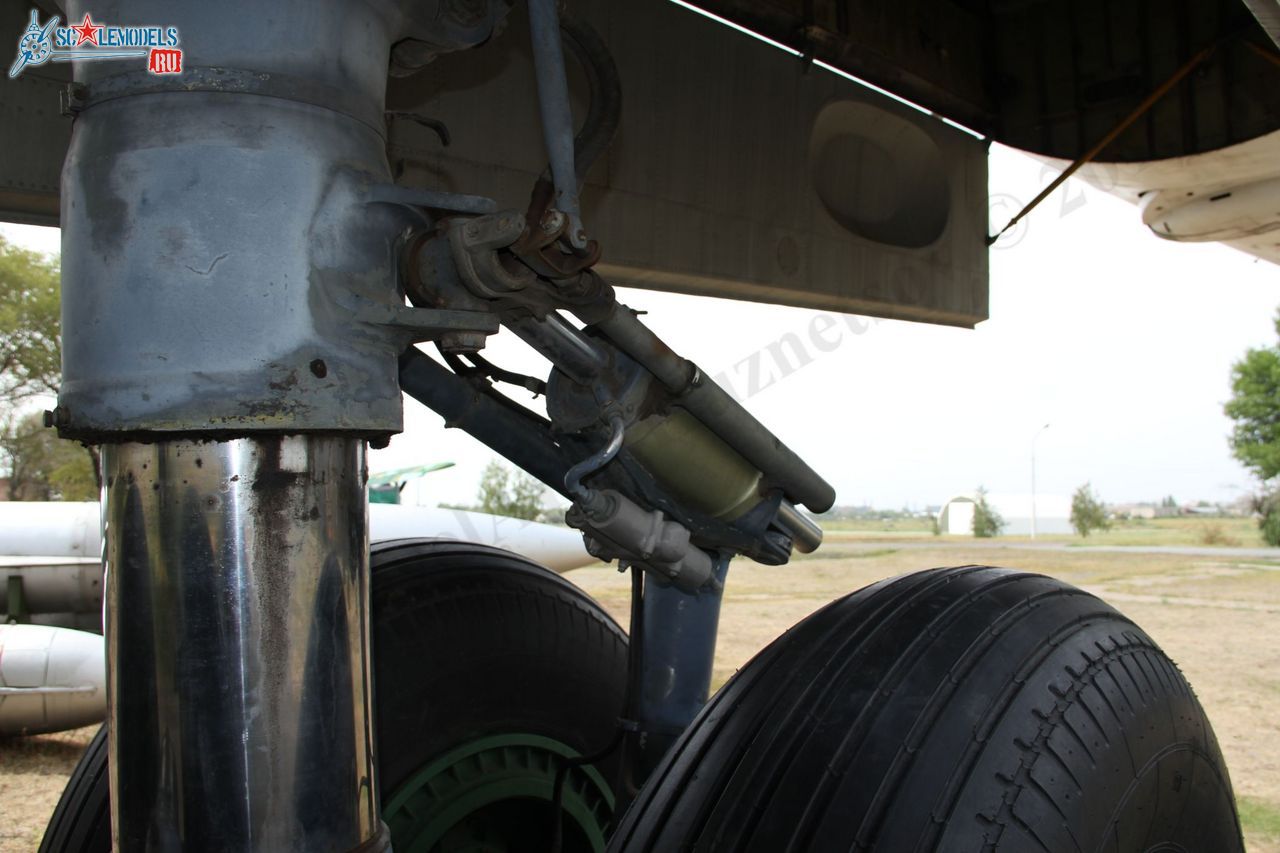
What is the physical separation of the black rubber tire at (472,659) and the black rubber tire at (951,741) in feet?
1.90

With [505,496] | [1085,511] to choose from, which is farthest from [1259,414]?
[505,496]

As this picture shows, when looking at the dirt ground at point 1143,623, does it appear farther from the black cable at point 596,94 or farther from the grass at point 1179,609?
the black cable at point 596,94

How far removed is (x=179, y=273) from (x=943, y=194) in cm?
283

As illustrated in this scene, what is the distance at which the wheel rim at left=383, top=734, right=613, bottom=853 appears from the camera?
1.74 metres

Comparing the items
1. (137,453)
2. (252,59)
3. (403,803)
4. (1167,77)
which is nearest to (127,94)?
(252,59)

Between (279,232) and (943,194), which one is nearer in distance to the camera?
(279,232)

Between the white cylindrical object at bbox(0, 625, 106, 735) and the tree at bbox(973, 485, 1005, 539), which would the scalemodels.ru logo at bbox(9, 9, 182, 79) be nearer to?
the white cylindrical object at bbox(0, 625, 106, 735)

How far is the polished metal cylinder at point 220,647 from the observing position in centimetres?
80

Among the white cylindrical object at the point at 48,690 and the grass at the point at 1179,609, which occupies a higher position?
the white cylindrical object at the point at 48,690

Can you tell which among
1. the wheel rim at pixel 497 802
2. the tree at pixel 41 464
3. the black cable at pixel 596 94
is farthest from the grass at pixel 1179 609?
the tree at pixel 41 464

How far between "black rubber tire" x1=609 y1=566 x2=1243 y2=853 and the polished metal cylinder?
1.59ft

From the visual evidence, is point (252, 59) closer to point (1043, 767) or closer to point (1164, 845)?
point (1043, 767)

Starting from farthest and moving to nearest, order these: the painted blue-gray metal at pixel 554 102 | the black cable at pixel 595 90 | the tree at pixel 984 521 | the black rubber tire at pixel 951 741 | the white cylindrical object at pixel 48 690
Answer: the tree at pixel 984 521, the white cylindrical object at pixel 48 690, the black cable at pixel 595 90, the black rubber tire at pixel 951 741, the painted blue-gray metal at pixel 554 102

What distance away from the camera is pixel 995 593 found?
1330 mm
